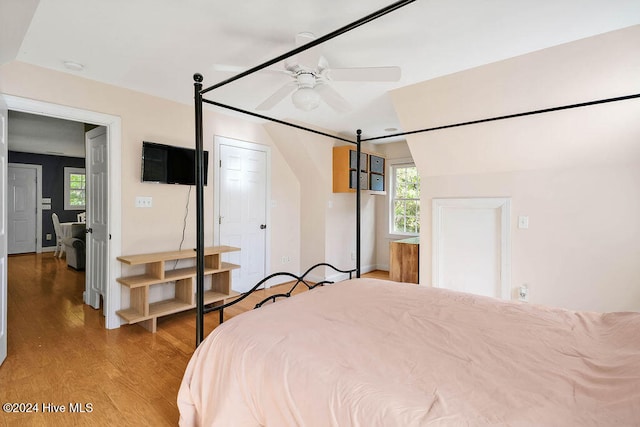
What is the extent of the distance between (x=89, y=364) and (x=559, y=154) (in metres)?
4.21

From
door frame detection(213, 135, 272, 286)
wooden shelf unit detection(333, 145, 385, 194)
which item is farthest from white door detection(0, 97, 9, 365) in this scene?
wooden shelf unit detection(333, 145, 385, 194)

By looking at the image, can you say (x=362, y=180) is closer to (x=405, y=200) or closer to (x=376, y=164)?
(x=376, y=164)

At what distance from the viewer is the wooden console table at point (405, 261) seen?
4.29 metres

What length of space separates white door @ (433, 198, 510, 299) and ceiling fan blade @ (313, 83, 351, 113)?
182 cm

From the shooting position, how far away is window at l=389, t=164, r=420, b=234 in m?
5.52

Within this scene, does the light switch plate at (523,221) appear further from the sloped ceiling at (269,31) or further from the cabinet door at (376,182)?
the cabinet door at (376,182)

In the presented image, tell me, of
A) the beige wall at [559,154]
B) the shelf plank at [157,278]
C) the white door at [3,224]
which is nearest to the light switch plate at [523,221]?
the beige wall at [559,154]

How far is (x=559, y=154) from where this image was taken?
2.82 m

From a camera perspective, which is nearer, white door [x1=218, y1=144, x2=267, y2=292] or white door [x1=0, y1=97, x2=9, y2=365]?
white door [x1=0, y1=97, x2=9, y2=365]

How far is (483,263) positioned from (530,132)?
1.37 metres

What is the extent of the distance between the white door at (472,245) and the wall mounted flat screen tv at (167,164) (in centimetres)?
281

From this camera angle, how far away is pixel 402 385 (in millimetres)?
987

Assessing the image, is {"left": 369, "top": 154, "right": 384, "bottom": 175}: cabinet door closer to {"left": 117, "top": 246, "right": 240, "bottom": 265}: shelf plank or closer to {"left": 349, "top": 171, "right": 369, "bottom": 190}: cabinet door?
{"left": 349, "top": 171, "right": 369, "bottom": 190}: cabinet door

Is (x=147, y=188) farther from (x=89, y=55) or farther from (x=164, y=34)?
(x=164, y=34)
